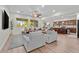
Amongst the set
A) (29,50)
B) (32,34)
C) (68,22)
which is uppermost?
(68,22)

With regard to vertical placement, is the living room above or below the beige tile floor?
above

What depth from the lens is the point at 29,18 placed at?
40.0 ft

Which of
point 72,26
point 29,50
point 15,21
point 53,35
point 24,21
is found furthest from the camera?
point 72,26

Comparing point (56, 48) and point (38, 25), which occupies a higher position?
point (38, 25)

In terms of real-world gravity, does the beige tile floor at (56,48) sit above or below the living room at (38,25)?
below

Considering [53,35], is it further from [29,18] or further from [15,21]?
[29,18]

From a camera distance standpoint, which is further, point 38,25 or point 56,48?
point 38,25

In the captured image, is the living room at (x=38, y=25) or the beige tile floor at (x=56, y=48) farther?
the living room at (x=38, y=25)

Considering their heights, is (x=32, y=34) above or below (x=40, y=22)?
below

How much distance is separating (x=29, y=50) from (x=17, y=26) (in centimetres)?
763

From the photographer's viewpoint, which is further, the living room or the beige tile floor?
the living room
